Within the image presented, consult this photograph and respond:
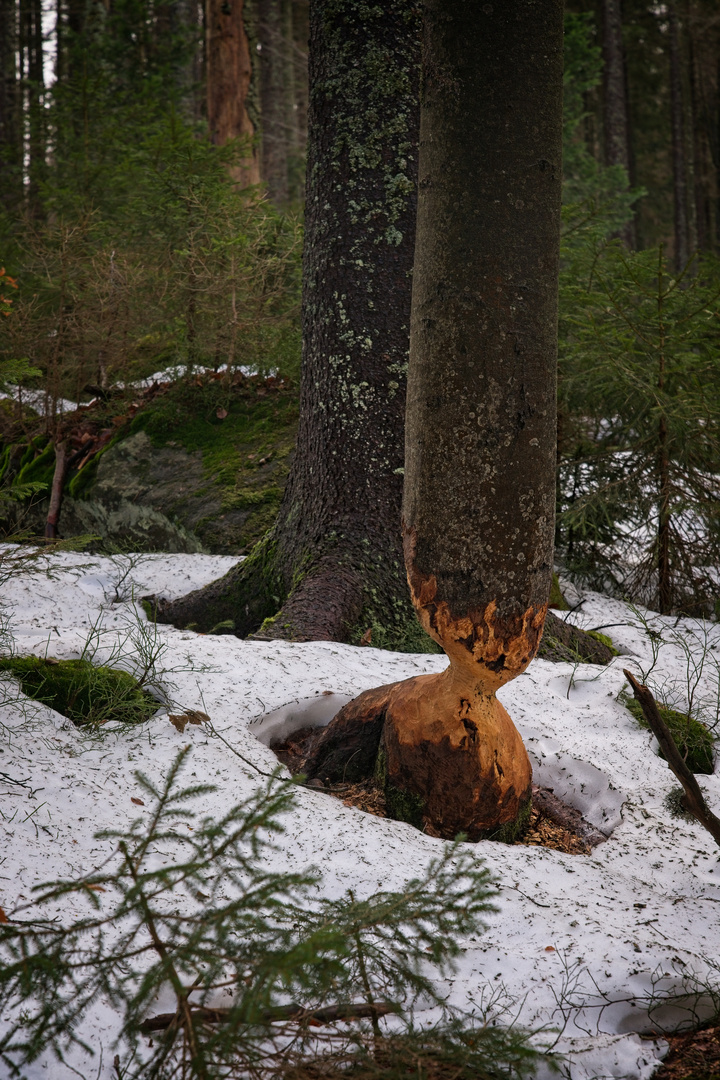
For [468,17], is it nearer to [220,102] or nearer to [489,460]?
[489,460]

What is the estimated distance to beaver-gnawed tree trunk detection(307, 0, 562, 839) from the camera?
219cm

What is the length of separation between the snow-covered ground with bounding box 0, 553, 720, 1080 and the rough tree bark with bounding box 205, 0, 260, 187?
30.8 feet

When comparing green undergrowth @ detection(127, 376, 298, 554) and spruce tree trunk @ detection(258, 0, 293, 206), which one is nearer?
green undergrowth @ detection(127, 376, 298, 554)

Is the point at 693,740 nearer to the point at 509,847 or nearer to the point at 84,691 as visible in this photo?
the point at 509,847

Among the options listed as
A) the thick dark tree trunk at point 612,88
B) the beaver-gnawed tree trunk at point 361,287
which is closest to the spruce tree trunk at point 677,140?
the thick dark tree trunk at point 612,88

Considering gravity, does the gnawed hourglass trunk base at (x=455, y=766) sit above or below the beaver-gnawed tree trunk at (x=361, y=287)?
below

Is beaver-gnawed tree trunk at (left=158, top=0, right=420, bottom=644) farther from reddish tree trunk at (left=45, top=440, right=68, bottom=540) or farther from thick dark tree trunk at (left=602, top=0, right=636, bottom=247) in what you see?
thick dark tree trunk at (left=602, top=0, right=636, bottom=247)

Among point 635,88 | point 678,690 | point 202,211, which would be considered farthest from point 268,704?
point 635,88

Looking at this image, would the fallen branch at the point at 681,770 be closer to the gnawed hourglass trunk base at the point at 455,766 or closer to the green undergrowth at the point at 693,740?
the gnawed hourglass trunk base at the point at 455,766

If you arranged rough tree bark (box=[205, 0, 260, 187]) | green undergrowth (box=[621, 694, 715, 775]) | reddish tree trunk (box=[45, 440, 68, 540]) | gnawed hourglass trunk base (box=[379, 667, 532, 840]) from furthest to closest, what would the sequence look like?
rough tree bark (box=[205, 0, 260, 187]) < reddish tree trunk (box=[45, 440, 68, 540]) < green undergrowth (box=[621, 694, 715, 775]) < gnawed hourglass trunk base (box=[379, 667, 532, 840])

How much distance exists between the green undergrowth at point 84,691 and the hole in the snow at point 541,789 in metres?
0.47

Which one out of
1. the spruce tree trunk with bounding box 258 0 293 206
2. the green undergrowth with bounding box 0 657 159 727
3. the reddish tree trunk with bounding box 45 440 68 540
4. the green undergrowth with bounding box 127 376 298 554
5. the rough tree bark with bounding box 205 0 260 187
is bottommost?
the green undergrowth with bounding box 0 657 159 727

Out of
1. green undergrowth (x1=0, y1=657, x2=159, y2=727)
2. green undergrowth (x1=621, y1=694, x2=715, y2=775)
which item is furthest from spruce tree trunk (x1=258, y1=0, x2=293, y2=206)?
green undergrowth (x1=621, y1=694, x2=715, y2=775)

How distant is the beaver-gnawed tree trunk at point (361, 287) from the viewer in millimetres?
4008
